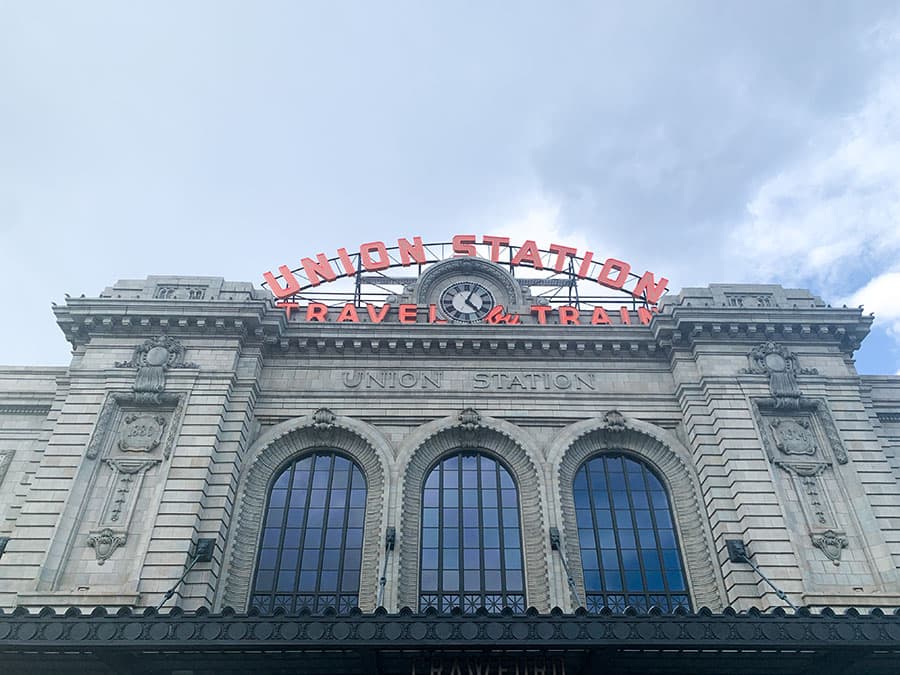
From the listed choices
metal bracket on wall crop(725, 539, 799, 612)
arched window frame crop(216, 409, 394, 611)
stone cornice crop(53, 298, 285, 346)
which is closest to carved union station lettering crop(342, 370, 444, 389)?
arched window frame crop(216, 409, 394, 611)

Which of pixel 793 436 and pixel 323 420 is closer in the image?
pixel 793 436

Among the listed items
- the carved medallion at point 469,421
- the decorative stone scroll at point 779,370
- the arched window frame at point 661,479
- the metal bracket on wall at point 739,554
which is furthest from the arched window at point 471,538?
the decorative stone scroll at point 779,370

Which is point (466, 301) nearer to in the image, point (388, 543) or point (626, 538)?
point (388, 543)

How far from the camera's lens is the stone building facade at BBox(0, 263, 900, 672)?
22516 mm

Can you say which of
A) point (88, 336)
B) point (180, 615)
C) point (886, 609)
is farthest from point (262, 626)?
point (886, 609)

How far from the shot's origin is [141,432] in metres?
25.0

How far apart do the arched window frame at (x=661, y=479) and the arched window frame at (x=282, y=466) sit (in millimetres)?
6405

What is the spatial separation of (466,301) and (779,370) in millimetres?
13210

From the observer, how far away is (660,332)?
28047 millimetres

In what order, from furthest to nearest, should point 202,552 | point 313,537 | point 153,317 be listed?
1. point 153,317
2. point 313,537
3. point 202,552

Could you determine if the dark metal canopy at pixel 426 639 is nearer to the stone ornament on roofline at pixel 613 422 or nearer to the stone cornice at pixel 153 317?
the stone ornament on roofline at pixel 613 422

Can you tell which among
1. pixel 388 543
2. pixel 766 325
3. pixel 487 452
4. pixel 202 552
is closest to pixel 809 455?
pixel 766 325

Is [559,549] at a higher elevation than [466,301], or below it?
below

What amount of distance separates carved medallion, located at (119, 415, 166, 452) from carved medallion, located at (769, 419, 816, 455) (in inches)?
874
